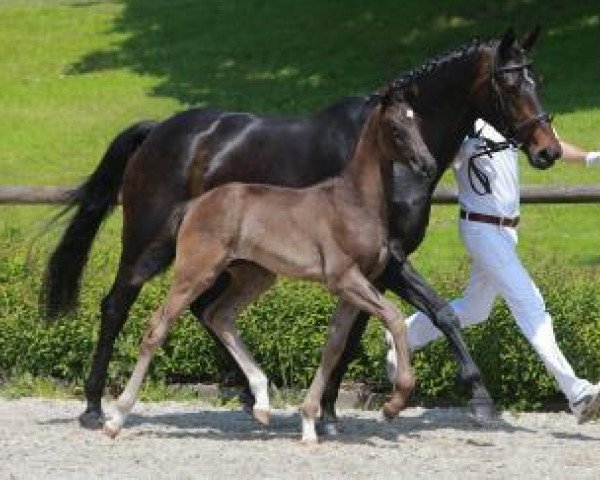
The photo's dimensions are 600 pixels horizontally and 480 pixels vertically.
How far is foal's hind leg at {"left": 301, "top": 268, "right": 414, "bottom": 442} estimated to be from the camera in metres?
7.65

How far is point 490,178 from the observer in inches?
333

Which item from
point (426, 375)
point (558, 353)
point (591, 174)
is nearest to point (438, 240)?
point (591, 174)

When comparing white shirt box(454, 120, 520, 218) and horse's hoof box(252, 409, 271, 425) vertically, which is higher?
white shirt box(454, 120, 520, 218)

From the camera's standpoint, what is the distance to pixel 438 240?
14.7 metres

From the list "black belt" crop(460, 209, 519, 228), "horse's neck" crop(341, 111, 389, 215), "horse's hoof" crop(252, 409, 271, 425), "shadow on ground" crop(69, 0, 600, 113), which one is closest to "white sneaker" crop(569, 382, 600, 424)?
"black belt" crop(460, 209, 519, 228)

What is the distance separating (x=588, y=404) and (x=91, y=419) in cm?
251

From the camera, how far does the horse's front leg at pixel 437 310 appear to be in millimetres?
8058

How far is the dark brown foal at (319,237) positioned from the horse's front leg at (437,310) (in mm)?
213

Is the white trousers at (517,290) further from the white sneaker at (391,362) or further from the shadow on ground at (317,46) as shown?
the shadow on ground at (317,46)

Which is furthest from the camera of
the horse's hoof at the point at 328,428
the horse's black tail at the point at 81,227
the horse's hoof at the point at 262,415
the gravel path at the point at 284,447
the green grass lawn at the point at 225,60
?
the green grass lawn at the point at 225,60

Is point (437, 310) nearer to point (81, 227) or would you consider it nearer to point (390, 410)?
point (390, 410)

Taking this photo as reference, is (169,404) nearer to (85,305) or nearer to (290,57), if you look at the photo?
(85,305)

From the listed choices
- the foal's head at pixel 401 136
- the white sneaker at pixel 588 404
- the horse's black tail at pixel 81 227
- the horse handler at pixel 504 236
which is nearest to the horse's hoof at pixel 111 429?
the horse's black tail at pixel 81 227

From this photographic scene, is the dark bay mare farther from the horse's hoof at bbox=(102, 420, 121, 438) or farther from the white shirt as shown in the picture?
the horse's hoof at bbox=(102, 420, 121, 438)
